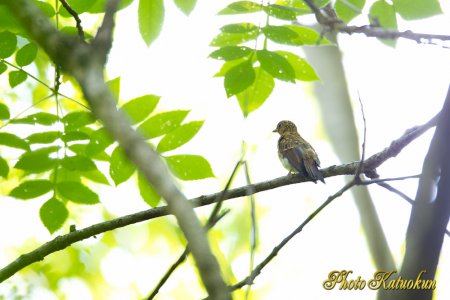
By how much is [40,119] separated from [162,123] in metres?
0.77

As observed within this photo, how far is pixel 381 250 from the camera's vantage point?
5633 mm

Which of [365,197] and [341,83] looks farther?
[341,83]

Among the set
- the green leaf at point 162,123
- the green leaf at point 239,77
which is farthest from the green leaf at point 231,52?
the green leaf at point 162,123

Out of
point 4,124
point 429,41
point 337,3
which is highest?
point 337,3

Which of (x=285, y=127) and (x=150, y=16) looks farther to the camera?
(x=285, y=127)

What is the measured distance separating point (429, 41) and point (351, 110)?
5.73 meters

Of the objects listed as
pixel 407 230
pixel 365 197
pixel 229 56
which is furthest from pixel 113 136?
pixel 365 197

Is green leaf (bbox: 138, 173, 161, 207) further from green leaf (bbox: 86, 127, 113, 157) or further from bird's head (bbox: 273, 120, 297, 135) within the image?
bird's head (bbox: 273, 120, 297, 135)

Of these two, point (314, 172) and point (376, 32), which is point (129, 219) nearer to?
point (376, 32)

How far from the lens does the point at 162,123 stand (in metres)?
3.63

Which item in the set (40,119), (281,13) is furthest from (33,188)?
(281,13)

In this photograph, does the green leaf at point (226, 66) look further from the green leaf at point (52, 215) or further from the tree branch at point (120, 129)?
the tree branch at point (120, 129)

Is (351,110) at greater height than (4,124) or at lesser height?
greater

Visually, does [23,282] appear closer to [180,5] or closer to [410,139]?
[180,5]
